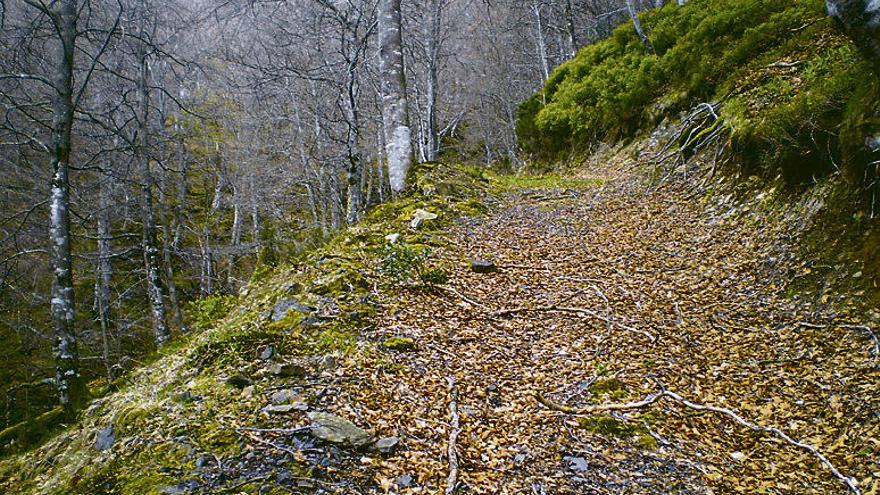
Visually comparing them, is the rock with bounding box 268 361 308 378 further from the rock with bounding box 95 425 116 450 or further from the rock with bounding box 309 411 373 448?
the rock with bounding box 95 425 116 450

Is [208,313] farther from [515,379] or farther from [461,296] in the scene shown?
[515,379]

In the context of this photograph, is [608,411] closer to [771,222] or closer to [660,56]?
[771,222]

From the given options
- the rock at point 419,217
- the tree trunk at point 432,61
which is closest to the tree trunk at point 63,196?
the rock at point 419,217

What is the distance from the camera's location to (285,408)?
3.19 m

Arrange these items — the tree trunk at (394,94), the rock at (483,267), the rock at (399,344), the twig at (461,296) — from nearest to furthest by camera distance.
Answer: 1. the rock at (399,344)
2. the twig at (461,296)
3. the rock at (483,267)
4. the tree trunk at (394,94)

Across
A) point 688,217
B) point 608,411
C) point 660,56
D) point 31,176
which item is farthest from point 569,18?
point 31,176

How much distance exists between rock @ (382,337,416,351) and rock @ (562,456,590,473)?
174 cm

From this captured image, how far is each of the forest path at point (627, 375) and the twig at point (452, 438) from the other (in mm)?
41

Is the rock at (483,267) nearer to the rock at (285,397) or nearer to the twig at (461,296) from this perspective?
the twig at (461,296)

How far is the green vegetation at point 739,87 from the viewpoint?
482 centimetres

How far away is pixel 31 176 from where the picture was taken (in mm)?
14000

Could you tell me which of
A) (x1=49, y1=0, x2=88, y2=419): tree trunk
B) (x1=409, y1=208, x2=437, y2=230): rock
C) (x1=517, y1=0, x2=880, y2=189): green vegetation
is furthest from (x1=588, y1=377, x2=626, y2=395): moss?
(x1=49, y1=0, x2=88, y2=419): tree trunk

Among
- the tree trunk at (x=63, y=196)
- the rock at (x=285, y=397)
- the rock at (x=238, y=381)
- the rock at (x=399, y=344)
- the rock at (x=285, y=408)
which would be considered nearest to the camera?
the rock at (x=285, y=408)

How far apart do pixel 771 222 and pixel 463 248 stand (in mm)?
4004
